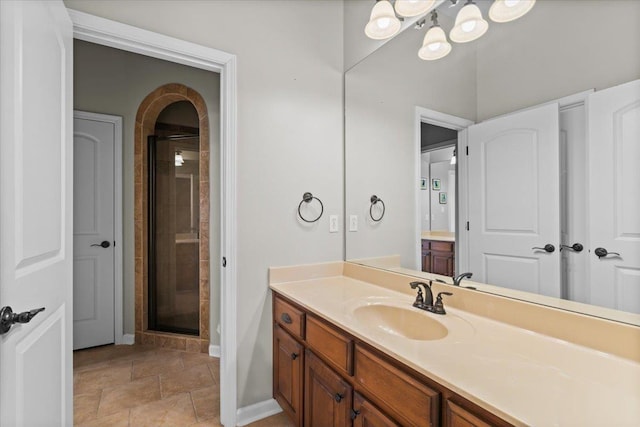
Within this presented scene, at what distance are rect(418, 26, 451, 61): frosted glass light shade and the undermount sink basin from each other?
122cm

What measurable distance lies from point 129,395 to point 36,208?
1.63 meters

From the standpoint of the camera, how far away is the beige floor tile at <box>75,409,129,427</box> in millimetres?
1816

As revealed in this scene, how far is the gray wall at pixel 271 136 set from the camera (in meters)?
1.82

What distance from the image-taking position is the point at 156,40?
159 cm

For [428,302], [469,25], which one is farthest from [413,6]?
[428,302]

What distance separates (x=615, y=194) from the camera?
94 centimetres

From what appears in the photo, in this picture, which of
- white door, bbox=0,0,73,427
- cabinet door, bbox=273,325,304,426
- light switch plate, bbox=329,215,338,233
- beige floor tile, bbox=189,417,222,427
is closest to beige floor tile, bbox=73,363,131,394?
beige floor tile, bbox=189,417,222,427

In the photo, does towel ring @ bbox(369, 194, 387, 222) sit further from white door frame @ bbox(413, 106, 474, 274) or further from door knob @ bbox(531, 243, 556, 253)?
door knob @ bbox(531, 243, 556, 253)

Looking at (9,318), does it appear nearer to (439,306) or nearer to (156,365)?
(439,306)

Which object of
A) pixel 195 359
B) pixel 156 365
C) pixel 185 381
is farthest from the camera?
pixel 195 359

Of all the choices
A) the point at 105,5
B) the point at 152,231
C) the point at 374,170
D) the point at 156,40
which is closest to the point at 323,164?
the point at 374,170

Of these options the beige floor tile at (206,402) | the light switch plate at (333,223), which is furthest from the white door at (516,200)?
the beige floor tile at (206,402)

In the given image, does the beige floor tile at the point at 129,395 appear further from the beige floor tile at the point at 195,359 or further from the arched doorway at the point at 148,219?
the arched doorway at the point at 148,219

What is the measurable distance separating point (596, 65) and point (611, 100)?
129 mm
